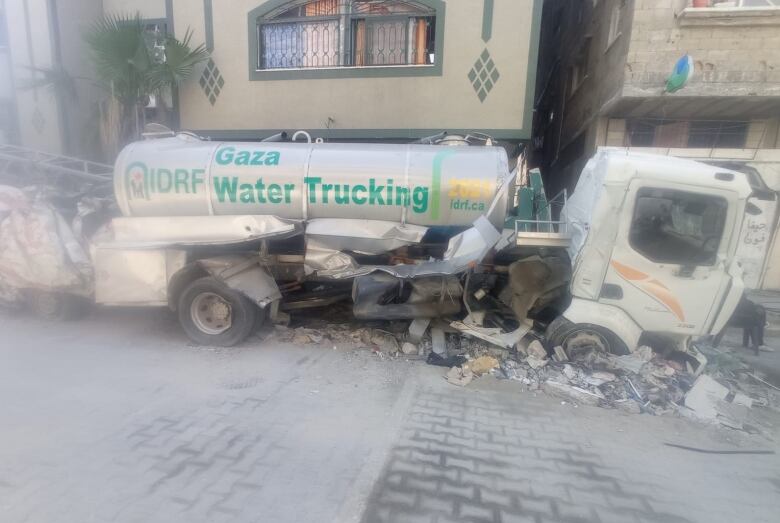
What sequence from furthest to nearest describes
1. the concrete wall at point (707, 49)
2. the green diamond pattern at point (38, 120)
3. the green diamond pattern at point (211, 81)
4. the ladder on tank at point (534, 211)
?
the green diamond pattern at point (38, 120) → the green diamond pattern at point (211, 81) → the concrete wall at point (707, 49) → the ladder on tank at point (534, 211)

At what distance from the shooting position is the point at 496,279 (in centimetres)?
532

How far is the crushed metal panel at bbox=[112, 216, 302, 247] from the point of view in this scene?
191 inches

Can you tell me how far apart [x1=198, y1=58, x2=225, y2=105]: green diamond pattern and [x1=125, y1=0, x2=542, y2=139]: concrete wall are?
0.10 meters

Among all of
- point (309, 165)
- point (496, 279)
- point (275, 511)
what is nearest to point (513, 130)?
point (496, 279)

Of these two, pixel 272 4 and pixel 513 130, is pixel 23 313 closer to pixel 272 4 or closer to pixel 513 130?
pixel 272 4

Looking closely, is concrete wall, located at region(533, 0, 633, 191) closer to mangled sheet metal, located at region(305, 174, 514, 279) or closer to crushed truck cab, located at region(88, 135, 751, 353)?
crushed truck cab, located at region(88, 135, 751, 353)

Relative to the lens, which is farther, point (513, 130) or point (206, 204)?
point (513, 130)

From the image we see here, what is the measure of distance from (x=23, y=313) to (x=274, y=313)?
12.3ft

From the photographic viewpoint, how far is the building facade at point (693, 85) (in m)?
6.88

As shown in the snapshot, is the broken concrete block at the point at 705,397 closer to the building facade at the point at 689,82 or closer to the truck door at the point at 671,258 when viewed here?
the truck door at the point at 671,258

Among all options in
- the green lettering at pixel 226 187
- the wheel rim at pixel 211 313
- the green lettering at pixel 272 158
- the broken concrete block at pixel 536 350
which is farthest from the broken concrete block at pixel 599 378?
the green lettering at pixel 226 187

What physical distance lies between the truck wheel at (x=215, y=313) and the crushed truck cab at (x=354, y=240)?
0.01 meters

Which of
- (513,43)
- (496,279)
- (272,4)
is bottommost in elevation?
(496,279)

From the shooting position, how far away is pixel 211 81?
357 inches
